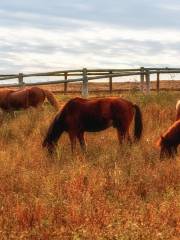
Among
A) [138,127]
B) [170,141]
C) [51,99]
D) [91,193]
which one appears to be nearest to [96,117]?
[138,127]

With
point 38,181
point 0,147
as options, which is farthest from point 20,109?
point 38,181

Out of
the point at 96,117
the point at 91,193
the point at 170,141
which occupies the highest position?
the point at 96,117

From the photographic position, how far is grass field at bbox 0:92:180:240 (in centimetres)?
575

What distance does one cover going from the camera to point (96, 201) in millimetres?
6785

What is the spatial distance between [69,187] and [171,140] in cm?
354

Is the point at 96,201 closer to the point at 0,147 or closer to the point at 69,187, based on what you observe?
the point at 69,187

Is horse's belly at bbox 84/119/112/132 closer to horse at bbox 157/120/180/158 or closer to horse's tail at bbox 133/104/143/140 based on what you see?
horse's tail at bbox 133/104/143/140

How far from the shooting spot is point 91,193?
7.36 metres

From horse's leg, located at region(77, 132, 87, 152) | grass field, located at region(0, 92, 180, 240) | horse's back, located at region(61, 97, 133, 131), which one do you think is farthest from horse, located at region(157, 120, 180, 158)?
horse's leg, located at region(77, 132, 87, 152)

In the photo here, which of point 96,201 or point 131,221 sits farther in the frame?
point 96,201

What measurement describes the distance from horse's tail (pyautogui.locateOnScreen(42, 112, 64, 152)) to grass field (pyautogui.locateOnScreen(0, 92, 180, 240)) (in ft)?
0.82

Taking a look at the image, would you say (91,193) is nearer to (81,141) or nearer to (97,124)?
(81,141)

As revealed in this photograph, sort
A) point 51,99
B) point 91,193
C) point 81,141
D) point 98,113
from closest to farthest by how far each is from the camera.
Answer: point 91,193 < point 81,141 < point 98,113 < point 51,99

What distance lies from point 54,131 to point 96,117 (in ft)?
3.56
